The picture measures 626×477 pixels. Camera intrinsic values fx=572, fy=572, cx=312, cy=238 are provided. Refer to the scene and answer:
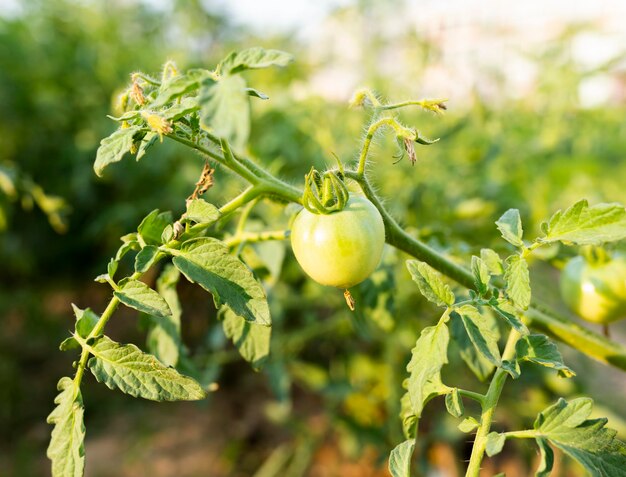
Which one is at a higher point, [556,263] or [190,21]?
[556,263]

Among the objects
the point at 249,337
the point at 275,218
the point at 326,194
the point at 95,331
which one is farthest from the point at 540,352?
the point at 275,218

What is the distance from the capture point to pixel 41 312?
2.62 m

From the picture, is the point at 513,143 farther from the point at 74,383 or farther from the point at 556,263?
the point at 74,383

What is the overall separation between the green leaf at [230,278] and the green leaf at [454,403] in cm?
22

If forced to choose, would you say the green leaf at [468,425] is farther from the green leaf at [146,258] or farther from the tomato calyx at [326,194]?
the green leaf at [146,258]

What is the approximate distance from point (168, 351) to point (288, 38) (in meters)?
2.83

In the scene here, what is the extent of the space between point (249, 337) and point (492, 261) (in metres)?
0.36

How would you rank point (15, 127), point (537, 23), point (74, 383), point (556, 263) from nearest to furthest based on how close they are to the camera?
point (74, 383)
point (556, 263)
point (15, 127)
point (537, 23)

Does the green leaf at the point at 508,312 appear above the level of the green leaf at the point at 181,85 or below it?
below

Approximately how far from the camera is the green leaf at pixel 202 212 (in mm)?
664

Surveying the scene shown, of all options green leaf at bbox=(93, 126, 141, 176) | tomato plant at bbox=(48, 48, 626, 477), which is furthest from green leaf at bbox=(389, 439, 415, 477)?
green leaf at bbox=(93, 126, 141, 176)

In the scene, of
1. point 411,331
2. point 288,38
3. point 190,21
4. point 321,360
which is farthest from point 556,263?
point 190,21

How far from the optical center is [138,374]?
64 cm

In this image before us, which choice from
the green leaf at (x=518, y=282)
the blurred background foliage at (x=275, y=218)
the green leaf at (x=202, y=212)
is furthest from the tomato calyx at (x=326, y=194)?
the blurred background foliage at (x=275, y=218)
